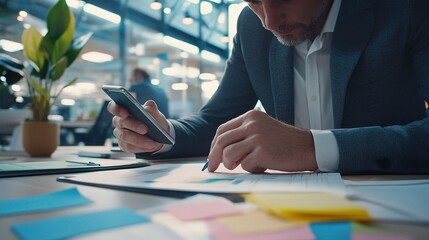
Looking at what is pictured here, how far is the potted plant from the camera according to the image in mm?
1129

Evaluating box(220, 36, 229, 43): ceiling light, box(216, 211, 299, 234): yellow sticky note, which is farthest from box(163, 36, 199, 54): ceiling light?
box(216, 211, 299, 234): yellow sticky note

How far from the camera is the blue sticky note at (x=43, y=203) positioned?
1.17 feet

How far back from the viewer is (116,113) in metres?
0.83

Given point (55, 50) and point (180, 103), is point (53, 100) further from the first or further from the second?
point (180, 103)

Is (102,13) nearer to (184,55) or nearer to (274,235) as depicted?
(184,55)

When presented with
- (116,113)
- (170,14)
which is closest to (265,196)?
(116,113)

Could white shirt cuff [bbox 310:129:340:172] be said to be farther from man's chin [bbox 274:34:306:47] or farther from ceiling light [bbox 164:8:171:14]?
Result: ceiling light [bbox 164:8:171:14]

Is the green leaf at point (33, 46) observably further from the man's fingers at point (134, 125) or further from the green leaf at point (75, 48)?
the man's fingers at point (134, 125)

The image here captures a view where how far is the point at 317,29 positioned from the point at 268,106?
0.28m

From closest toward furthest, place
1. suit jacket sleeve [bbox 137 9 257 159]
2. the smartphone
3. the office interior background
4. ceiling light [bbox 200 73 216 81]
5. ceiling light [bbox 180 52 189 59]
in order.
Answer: the smartphone
suit jacket sleeve [bbox 137 9 257 159]
the office interior background
ceiling light [bbox 180 52 189 59]
ceiling light [bbox 200 73 216 81]

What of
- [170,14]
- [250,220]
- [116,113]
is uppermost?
[170,14]

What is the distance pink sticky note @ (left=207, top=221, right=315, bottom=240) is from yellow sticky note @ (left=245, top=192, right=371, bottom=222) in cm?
2

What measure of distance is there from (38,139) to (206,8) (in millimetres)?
5674

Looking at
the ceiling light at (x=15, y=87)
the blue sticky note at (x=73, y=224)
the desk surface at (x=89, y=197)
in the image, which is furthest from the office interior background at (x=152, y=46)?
the blue sticky note at (x=73, y=224)
